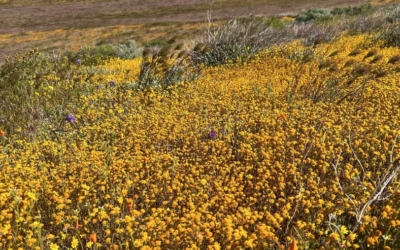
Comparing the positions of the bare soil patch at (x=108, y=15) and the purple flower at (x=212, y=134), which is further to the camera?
the bare soil patch at (x=108, y=15)

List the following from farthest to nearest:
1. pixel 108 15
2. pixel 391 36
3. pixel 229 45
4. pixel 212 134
A: pixel 108 15, pixel 229 45, pixel 391 36, pixel 212 134

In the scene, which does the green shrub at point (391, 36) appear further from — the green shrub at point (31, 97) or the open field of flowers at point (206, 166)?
the green shrub at point (31, 97)

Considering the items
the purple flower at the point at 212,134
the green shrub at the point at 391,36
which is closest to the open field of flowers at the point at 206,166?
the purple flower at the point at 212,134

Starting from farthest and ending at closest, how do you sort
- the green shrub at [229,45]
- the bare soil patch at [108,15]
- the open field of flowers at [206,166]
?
the bare soil patch at [108,15]
the green shrub at [229,45]
the open field of flowers at [206,166]

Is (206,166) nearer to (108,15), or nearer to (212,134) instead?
(212,134)

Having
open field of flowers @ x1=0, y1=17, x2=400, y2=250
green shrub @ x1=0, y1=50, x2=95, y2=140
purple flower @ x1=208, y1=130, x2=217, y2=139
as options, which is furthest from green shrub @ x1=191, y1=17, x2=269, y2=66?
purple flower @ x1=208, y1=130, x2=217, y2=139

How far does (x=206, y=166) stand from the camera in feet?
12.1

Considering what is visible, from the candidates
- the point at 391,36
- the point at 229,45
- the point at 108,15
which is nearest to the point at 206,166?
the point at 229,45

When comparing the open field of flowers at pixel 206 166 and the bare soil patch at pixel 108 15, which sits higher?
the bare soil patch at pixel 108 15

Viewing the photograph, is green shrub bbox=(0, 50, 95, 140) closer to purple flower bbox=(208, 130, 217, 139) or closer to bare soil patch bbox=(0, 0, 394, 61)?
purple flower bbox=(208, 130, 217, 139)

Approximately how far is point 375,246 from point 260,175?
1145 millimetres

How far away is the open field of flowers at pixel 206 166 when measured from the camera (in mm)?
2547

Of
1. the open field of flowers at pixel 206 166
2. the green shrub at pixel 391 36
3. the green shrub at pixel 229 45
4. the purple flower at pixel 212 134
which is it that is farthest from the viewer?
the green shrub at pixel 229 45

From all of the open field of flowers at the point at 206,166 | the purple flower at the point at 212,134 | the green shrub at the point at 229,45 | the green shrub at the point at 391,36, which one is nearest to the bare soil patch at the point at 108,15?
the green shrub at the point at 229,45
